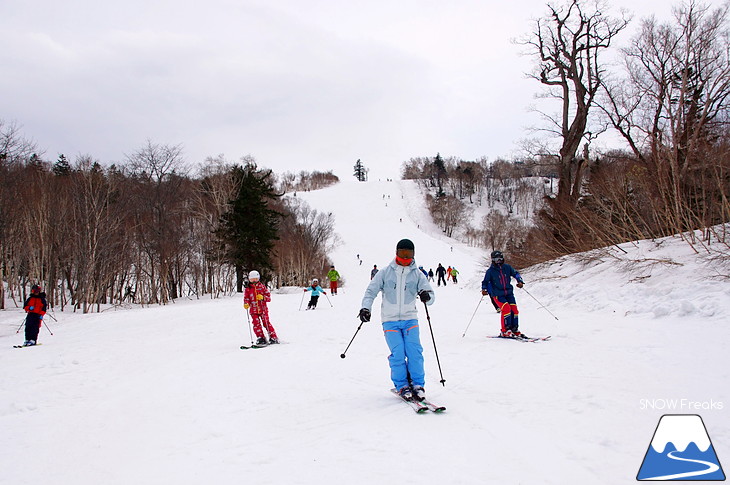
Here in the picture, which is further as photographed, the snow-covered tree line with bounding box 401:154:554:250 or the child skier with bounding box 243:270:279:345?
the snow-covered tree line with bounding box 401:154:554:250

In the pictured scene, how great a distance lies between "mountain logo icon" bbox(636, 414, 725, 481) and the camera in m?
3.07

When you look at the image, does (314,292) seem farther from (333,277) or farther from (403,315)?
(403,315)

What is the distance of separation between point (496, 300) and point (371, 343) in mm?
3092

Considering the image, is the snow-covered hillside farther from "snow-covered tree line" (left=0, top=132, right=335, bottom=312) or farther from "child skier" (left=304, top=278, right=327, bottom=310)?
"snow-covered tree line" (left=0, top=132, right=335, bottom=312)

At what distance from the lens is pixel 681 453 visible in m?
3.41

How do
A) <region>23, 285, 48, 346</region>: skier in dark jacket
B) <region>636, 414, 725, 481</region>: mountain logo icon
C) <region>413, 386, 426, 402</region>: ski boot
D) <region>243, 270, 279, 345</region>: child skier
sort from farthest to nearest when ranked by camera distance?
<region>23, 285, 48, 346</region>: skier in dark jacket → <region>243, 270, 279, 345</region>: child skier → <region>413, 386, 426, 402</region>: ski boot → <region>636, 414, 725, 481</region>: mountain logo icon

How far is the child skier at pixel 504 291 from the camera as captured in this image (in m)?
9.19

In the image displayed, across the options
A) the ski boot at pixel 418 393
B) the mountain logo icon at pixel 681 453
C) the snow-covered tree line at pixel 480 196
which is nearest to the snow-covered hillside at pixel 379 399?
the mountain logo icon at pixel 681 453

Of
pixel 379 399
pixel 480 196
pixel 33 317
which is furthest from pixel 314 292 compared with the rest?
pixel 480 196

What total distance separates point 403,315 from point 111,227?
2317 cm

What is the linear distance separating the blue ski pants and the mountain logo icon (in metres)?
2.43

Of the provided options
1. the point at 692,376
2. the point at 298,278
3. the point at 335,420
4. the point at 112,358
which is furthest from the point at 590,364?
the point at 298,278

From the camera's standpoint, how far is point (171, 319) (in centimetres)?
1605

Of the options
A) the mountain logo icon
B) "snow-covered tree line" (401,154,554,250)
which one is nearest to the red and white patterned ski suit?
the mountain logo icon
